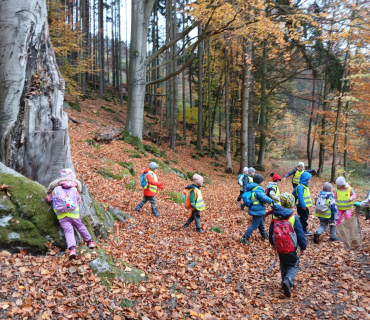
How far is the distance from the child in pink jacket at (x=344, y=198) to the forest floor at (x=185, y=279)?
31.6 inches

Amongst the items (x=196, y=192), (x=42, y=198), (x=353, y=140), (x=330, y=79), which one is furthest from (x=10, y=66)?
(x=353, y=140)

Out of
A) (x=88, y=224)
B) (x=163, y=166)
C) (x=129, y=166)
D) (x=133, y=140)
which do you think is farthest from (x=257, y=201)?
(x=133, y=140)

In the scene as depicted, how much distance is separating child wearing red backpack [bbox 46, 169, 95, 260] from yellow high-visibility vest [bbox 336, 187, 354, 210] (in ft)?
19.9

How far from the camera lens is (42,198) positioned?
4.14m

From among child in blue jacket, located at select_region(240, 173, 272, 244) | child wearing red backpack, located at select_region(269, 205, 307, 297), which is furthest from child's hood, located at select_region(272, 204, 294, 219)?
child in blue jacket, located at select_region(240, 173, 272, 244)

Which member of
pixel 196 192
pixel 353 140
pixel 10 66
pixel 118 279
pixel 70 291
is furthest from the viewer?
pixel 353 140

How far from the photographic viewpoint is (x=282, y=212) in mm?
4203

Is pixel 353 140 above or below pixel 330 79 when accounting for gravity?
below

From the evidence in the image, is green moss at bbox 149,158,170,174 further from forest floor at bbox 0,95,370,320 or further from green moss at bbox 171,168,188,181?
forest floor at bbox 0,95,370,320

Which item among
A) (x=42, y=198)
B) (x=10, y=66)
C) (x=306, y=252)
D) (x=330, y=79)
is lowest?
(x=306, y=252)

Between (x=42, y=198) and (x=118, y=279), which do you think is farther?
(x=42, y=198)

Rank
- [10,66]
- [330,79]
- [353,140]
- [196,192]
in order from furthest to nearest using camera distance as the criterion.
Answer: [353,140], [330,79], [196,192], [10,66]

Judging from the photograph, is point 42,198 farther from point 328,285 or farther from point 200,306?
point 328,285

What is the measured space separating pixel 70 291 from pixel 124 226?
2969mm
